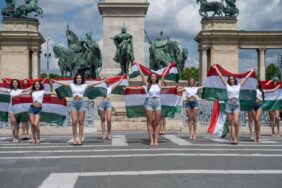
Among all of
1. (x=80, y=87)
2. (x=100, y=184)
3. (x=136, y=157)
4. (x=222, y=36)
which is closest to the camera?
(x=100, y=184)

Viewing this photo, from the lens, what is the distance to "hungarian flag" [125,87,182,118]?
657 inches

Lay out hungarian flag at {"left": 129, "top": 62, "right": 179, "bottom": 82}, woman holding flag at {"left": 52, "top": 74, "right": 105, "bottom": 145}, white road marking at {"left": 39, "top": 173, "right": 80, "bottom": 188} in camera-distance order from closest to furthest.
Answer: white road marking at {"left": 39, "top": 173, "right": 80, "bottom": 188} < woman holding flag at {"left": 52, "top": 74, "right": 105, "bottom": 145} < hungarian flag at {"left": 129, "top": 62, "right": 179, "bottom": 82}

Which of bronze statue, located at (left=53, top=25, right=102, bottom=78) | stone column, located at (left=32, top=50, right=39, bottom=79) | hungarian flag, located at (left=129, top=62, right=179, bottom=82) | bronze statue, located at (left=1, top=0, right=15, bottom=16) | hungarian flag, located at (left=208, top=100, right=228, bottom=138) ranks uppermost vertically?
bronze statue, located at (left=1, top=0, right=15, bottom=16)

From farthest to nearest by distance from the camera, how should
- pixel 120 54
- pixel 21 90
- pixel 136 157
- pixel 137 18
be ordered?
1. pixel 137 18
2. pixel 120 54
3. pixel 21 90
4. pixel 136 157

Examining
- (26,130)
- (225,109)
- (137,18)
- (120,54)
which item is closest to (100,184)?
(225,109)

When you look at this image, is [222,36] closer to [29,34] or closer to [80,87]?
[29,34]

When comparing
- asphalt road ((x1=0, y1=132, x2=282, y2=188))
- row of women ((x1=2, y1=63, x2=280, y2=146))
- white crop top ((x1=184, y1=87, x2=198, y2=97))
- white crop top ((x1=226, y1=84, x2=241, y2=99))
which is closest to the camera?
asphalt road ((x1=0, y1=132, x2=282, y2=188))

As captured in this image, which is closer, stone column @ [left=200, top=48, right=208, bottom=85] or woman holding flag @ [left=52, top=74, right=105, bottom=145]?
woman holding flag @ [left=52, top=74, right=105, bottom=145]

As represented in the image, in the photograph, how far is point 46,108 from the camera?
17.0 m

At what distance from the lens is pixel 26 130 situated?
1786cm

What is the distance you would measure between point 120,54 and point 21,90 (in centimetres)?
1855

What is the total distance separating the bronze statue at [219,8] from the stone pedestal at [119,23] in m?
44.0

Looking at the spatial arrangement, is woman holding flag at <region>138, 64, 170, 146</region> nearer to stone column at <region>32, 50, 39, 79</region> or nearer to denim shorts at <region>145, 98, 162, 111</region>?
denim shorts at <region>145, 98, 162, 111</region>

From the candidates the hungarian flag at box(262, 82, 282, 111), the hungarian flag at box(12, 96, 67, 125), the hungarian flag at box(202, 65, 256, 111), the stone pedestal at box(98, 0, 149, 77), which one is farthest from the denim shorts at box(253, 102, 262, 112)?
the stone pedestal at box(98, 0, 149, 77)
